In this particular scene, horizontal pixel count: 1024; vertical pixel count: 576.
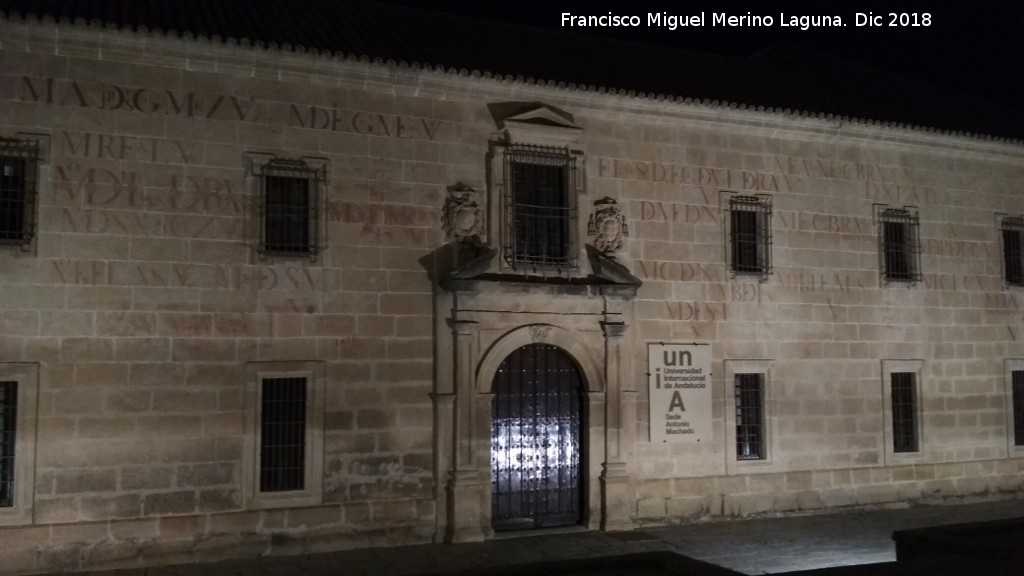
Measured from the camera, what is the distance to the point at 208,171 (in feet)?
35.3

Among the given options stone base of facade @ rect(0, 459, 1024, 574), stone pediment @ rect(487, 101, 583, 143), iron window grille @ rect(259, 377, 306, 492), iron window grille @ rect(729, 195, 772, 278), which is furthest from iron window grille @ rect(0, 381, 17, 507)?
iron window grille @ rect(729, 195, 772, 278)

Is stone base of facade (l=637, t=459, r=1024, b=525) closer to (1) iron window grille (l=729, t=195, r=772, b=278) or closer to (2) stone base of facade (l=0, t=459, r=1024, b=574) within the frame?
(2) stone base of facade (l=0, t=459, r=1024, b=574)

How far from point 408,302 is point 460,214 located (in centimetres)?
138

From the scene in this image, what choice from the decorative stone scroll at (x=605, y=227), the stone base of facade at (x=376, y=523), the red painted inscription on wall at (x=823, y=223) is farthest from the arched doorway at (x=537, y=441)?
the red painted inscription on wall at (x=823, y=223)

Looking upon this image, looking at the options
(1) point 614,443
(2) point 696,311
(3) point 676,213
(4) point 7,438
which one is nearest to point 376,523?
(1) point 614,443

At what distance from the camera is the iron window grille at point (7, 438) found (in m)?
9.79

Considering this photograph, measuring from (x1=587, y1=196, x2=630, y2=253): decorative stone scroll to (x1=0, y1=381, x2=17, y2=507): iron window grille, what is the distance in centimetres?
753

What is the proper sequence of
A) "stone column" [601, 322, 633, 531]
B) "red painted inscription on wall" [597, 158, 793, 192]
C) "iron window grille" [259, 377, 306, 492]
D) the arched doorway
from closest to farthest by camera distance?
"iron window grille" [259, 377, 306, 492], the arched doorway, "stone column" [601, 322, 633, 531], "red painted inscription on wall" [597, 158, 793, 192]

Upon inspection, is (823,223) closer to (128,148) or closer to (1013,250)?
(1013,250)

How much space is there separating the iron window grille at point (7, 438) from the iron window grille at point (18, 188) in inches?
67.1

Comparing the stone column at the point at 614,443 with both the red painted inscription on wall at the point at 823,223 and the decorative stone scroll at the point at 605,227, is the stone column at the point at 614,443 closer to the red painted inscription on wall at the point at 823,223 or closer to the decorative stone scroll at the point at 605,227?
the decorative stone scroll at the point at 605,227

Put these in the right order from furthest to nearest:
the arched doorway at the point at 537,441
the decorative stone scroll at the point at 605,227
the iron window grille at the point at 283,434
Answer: the decorative stone scroll at the point at 605,227
the arched doorway at the point at 537,441
the iron window grille at the point at 283,434

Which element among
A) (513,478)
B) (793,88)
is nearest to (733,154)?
(793,88)

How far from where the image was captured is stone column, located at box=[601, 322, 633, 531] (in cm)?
1231
